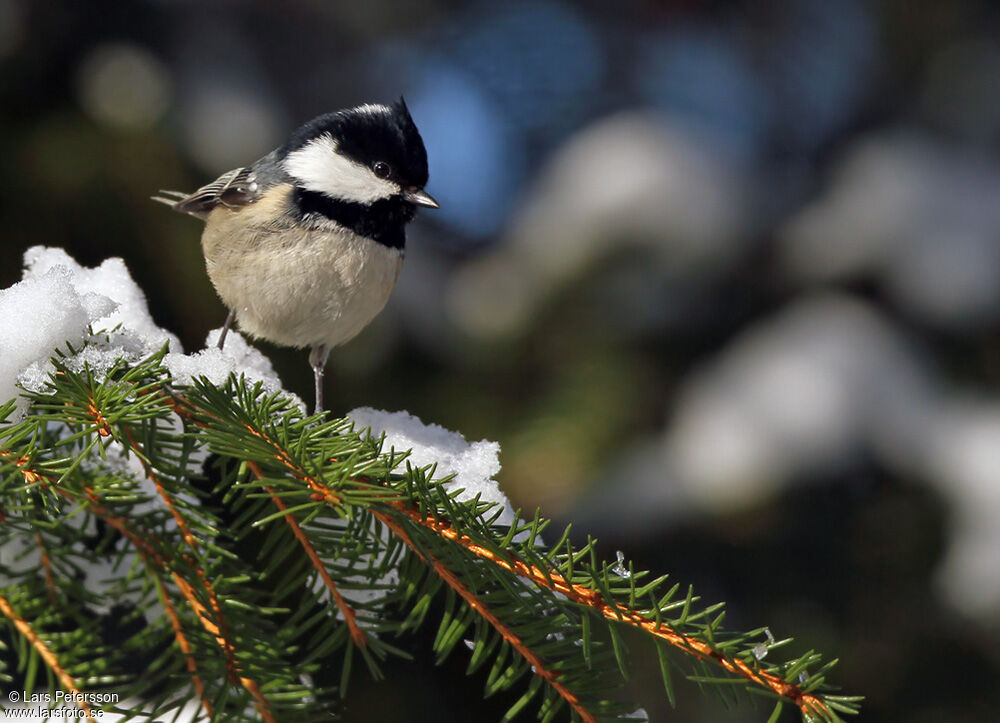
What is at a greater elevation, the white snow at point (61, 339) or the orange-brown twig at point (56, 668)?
the white snow at point (61, 339)

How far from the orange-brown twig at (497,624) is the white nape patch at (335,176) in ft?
2.58

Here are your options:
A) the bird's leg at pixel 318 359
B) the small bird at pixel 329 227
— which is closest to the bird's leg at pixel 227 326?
the small bird at pixel 329 227

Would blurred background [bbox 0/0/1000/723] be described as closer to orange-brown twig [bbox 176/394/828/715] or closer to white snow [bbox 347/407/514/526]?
white snow [bbox 347/407/514/526]

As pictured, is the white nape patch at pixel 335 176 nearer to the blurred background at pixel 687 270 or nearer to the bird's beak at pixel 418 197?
the bird's beak at pixel 418 197

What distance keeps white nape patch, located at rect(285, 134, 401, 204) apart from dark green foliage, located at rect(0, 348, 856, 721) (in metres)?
0.68

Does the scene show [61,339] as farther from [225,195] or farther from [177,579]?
[225,195]

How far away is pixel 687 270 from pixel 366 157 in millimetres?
989

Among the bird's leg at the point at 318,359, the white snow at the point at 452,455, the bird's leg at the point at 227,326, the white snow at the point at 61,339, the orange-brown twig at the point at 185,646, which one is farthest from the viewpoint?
the bird's leg at the point at 318,359

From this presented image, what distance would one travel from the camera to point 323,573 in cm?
91

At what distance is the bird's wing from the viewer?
5.51 feet

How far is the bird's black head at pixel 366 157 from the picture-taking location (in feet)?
5.02

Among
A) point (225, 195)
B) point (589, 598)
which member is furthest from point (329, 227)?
point (589, 598)

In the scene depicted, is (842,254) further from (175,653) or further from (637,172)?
(175,653)

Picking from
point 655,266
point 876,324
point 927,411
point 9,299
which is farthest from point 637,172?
point 9,299
